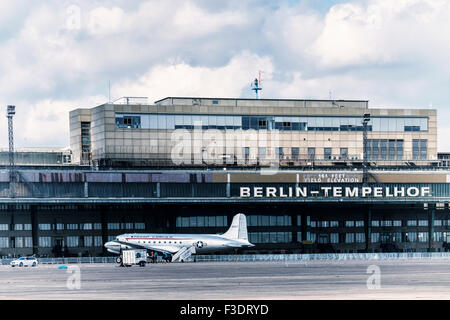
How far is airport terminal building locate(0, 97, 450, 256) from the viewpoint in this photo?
140013 millimetres

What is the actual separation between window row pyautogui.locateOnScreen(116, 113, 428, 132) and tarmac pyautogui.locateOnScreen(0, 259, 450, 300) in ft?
168

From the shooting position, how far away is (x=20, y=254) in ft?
456

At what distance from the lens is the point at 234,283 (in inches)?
3091

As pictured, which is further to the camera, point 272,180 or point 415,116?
point 415,116

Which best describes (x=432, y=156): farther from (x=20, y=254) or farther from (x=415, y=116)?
(x=20, y=254)

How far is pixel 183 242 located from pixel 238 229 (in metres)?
9.93

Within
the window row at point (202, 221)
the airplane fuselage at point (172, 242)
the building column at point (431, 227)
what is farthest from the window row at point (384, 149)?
the airplane fuselage at point (172, 242)

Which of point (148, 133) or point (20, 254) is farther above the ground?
point (148, 133)

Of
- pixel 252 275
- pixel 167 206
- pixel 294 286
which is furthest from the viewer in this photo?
pixel 167 206

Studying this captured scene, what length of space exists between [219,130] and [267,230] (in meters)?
20.3
